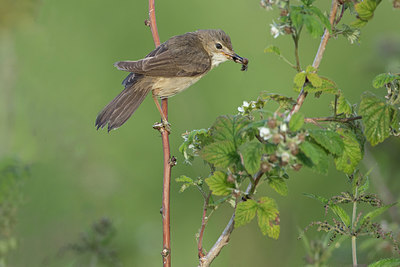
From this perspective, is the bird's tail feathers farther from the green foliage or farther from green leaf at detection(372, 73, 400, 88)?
green leaf at detection(372, 73, 400, 88)

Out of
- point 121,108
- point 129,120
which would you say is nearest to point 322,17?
point 121,108

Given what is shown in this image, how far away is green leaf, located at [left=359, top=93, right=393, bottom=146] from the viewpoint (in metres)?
1.57

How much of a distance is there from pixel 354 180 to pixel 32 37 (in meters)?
3.86

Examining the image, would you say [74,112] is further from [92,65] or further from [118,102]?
[118,102]

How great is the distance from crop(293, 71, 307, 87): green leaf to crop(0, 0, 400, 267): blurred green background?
3.53ft

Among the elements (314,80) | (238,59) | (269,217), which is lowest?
(269,217)

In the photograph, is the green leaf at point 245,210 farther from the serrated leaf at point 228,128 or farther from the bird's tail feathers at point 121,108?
the bird's tail feathers at point 121,108

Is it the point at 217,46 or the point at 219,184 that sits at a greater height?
the point at 217,46

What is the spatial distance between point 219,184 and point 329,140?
328mm

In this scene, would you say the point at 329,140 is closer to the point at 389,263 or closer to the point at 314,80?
the point at 314,80

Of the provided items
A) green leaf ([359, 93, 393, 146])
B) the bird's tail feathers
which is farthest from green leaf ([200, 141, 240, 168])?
the bird's tail feathers

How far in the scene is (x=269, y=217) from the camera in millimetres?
1498

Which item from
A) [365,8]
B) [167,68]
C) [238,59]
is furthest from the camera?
[238,59]

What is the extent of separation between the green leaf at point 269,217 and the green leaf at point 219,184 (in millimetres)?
100
